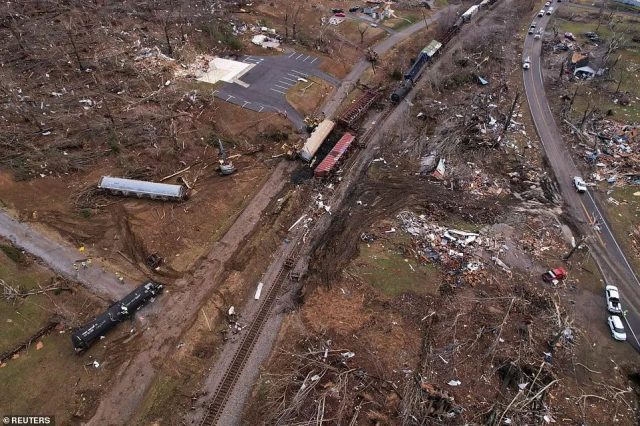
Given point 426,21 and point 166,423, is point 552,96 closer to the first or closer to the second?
point 426,21

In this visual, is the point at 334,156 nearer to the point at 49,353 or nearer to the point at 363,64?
the point at 363,64

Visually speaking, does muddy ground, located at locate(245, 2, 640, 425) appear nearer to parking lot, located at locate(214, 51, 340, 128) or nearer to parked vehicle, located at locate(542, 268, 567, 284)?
parked vehicle, located at locate(542, 268, 567, 284)

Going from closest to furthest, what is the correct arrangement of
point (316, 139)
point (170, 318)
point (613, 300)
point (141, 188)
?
point (170, 318), point (613, 300), point (141, 188), point (316, 139)

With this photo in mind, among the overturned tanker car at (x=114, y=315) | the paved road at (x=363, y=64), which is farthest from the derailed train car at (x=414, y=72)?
the overturned tanker car at (x=114, y=315)

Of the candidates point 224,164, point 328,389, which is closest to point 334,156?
point 224,164

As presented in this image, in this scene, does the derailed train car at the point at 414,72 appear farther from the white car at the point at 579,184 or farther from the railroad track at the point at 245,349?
the railroad track at the point at 245,349

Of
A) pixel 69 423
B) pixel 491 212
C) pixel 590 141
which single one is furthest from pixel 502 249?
pixel 69 423
